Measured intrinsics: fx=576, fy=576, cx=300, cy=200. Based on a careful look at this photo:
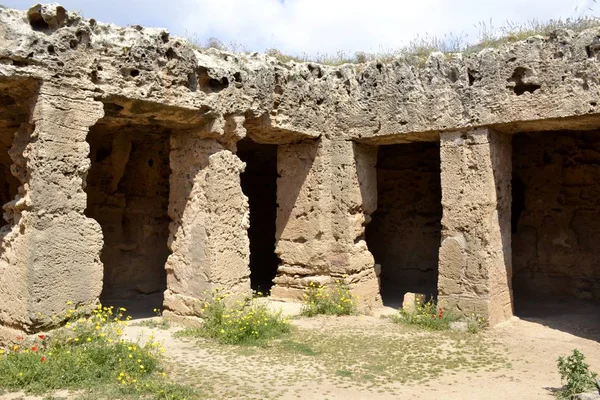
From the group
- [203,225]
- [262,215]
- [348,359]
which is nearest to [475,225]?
[348,359]

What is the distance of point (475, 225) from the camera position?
7.72m

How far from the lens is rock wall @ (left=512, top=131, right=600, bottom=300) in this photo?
9.48m

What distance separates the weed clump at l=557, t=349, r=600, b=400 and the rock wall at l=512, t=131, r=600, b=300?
4.93 metres

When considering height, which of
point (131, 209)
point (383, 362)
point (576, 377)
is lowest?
point (383, 362)

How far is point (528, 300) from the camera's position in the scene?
9.77 m

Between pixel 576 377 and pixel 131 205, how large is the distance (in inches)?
292

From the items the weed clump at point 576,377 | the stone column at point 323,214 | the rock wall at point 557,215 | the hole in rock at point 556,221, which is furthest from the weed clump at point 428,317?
the rock wall at point 557,215

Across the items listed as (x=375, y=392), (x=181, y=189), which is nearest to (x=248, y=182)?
(x=181, y=189)

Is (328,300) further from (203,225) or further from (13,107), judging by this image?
(13,107)

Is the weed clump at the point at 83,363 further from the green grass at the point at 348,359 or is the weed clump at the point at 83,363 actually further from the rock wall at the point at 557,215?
the rock wall at the point at 557,215

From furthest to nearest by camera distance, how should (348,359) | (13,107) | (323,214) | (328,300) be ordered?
1. (323,214)
2. (328,300)
3. (13,107)
4. (348,359)

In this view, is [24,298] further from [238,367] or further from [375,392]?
[375,392]

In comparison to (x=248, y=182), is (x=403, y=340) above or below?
below

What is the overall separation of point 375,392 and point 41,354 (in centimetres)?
310
